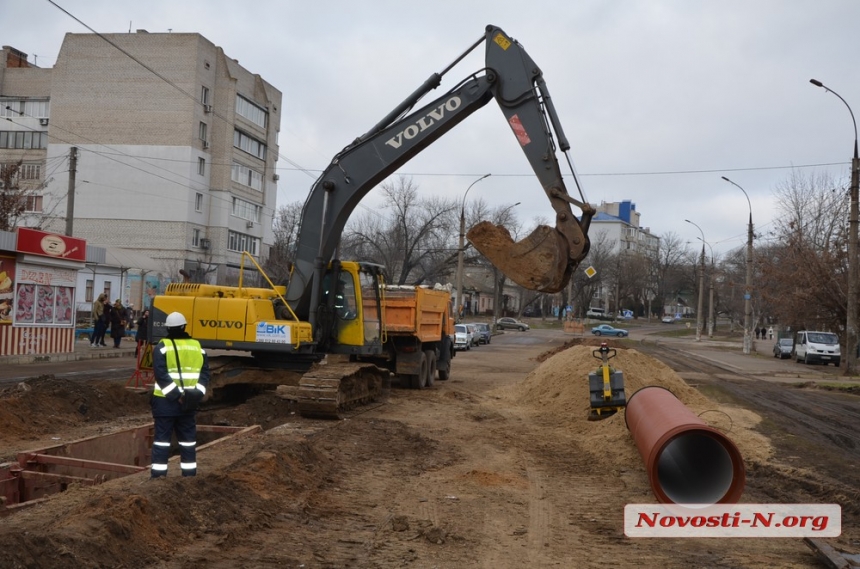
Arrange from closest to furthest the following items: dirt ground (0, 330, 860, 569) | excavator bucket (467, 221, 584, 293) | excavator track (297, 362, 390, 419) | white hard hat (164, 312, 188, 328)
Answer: dirt ground (0, 330, 860, 569)
white hard hat (164, 312, 188, 328)
excavator bucket (467, 221, 584, 293)
excavator track (297, 362, 390, 419)

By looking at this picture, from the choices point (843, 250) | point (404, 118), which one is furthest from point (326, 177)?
point (843, 250)

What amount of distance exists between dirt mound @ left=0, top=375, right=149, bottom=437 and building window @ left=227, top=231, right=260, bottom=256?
47037 millimetres

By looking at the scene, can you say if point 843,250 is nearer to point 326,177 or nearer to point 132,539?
point 326,177

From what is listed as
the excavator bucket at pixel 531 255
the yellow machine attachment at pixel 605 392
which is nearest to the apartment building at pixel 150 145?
the yellow machine attachment at pixel 605 392

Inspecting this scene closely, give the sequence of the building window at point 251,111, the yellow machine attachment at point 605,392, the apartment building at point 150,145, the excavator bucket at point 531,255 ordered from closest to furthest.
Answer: the excavator bucket at point 531,255, the yellow machine attachment at point 605,392, the apartment building at point 150,145, the building window at point 251,111

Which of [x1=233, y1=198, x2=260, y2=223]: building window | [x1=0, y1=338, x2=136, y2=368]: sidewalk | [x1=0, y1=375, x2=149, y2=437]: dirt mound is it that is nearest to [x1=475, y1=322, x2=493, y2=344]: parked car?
[x1=233, y1=198, x2=260, y2=223]: building window

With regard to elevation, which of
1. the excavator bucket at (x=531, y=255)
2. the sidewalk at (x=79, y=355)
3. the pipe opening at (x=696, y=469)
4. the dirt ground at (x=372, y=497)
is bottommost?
the sidewalk at (x=79, y=355)

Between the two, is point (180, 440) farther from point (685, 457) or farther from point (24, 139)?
point (24, 139)

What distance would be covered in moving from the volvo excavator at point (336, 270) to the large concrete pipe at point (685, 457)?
3.89 m

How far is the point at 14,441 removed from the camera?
11.2 meters

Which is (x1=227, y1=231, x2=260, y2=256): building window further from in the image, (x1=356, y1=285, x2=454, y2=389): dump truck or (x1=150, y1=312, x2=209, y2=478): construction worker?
(x1=150, y1=312, x2=209, y2=478): construction worker

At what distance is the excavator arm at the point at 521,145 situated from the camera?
36.1 ft

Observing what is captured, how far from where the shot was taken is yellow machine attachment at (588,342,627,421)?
14250mm

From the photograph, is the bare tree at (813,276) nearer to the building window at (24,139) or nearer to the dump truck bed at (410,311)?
the dump truck bed at (410,311)
